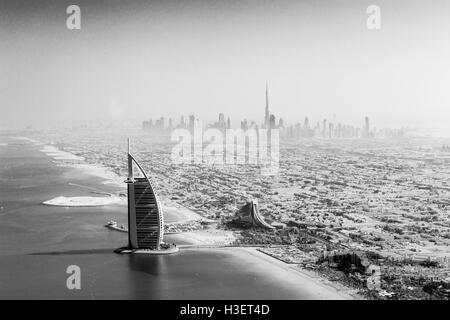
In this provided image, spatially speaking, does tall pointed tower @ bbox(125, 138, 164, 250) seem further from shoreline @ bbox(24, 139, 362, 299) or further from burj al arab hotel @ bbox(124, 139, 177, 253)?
shoreline @ bbox(24, 139, 362, 299)

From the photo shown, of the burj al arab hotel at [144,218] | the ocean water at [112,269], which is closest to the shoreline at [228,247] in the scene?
the ocean water at [112,269]

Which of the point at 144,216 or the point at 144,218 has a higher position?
the point at 144,216

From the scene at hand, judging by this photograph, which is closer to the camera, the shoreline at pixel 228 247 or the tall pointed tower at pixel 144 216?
the shoreline at pixel 228 247

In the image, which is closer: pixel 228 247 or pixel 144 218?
pixel 144 218

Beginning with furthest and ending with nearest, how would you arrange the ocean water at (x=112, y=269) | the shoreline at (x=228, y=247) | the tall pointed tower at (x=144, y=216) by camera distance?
the tall pointed tower at (x=144, y=216)
the shoreline at (x=228, y=247)
the ocean water at (x=112, y=269)

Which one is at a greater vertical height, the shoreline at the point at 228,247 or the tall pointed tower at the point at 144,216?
the tall pointed tower at the point at 144,216

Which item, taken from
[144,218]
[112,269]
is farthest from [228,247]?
[112,269]

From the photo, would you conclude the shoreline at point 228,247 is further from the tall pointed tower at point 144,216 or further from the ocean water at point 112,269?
the tall pointed tower at point 144,216

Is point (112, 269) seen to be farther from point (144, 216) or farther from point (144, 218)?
point (144, 216)
